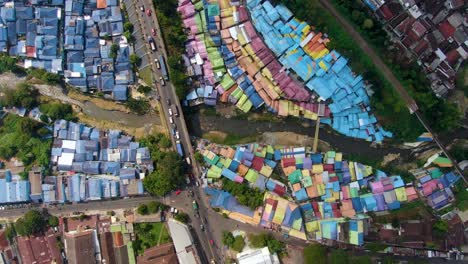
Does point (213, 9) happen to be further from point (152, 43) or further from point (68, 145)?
point (68, 145)

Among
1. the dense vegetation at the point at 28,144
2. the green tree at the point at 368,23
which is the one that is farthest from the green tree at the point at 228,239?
the green tree at the point at 368,23

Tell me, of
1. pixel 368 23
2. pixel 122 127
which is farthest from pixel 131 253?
pixel 368 23

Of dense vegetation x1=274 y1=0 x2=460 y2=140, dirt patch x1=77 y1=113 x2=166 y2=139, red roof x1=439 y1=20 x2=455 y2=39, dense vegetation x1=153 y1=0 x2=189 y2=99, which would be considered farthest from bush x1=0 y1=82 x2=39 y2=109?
red roof x1=439 y1=20 x2=455 y2=39

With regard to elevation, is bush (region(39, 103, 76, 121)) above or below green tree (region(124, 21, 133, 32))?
below

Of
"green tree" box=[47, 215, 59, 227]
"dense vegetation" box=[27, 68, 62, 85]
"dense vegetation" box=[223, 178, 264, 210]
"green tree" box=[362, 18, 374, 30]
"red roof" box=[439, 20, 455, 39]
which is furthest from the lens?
"dense vegetation" box=[27, 68, 62, 85]

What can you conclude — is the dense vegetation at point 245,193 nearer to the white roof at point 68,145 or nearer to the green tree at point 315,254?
the green tree at point 315,254

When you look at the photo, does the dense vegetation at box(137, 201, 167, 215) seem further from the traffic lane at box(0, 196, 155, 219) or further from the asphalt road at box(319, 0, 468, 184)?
the asphalt road at box(319, 0, 468, 184)
